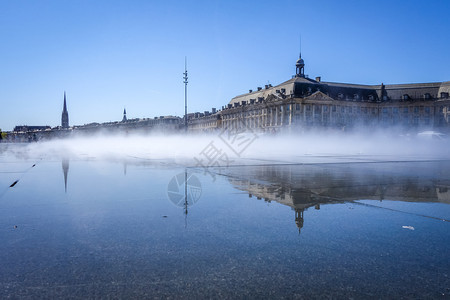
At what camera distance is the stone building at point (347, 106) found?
82188 millimetres

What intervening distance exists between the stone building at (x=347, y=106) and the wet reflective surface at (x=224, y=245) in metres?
76.5

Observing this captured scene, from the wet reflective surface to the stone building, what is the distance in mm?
76518

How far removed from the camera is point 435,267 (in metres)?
Result: 2.88

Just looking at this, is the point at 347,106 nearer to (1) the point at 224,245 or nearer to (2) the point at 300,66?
(2) the point at 300,66

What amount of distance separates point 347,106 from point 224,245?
297 feet

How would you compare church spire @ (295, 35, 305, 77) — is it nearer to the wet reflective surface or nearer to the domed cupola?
the domed cupola

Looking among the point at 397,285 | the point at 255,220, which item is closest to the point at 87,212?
the point at 255,220

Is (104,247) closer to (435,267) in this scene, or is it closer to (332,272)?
(332,272)

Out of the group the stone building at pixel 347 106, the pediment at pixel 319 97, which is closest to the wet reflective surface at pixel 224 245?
the stone building at pixel 347 106

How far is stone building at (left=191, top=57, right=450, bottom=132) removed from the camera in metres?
82.2

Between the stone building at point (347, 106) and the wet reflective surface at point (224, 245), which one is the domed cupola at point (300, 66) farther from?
the wet reflective surface at point (224, 245)

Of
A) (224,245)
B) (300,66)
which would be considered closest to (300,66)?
(300,66)

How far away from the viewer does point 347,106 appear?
8744cm

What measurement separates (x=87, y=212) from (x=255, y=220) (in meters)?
2.42
